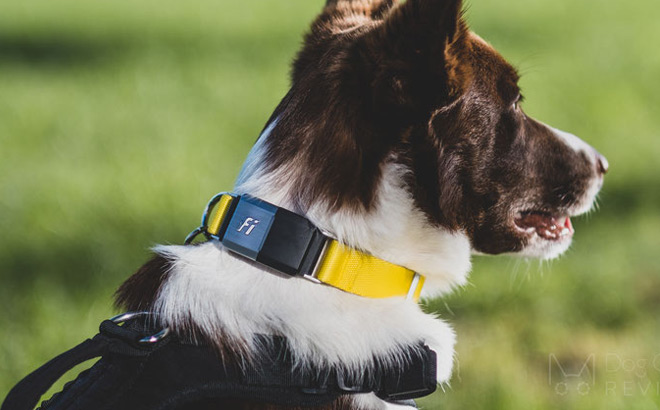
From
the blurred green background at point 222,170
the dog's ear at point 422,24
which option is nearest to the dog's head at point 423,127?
the dog's ear at point 422,24

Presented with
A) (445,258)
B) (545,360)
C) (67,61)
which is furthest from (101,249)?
(67,61)

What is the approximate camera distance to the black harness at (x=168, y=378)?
1.73 metres

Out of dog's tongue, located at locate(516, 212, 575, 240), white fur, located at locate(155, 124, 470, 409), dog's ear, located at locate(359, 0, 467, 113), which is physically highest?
dog's ear, located at locate(359, 0, 467, 113)

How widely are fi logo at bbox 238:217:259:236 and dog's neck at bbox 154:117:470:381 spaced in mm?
84

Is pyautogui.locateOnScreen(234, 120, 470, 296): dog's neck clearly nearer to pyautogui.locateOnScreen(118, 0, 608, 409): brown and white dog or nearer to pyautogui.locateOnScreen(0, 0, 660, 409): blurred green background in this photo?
pyautogui.locateOnScreen(118, 0, 608, 409): brown and white dog

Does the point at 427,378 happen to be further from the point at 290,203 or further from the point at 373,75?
the point at 373,75

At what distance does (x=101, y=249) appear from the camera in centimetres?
422

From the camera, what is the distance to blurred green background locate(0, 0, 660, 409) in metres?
3.45

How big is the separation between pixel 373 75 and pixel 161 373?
829 mm

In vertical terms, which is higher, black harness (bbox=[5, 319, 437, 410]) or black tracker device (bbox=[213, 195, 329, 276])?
black tracker device (bbox=[213, 195, 329, 276])

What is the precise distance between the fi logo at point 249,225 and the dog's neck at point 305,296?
→ 0.08m

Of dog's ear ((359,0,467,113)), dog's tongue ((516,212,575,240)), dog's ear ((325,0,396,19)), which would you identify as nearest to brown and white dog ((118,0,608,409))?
dog's ear ((359,0,467,113))

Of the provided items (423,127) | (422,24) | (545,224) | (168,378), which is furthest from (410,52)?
(168,378)

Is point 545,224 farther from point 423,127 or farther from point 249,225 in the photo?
point 249,225
